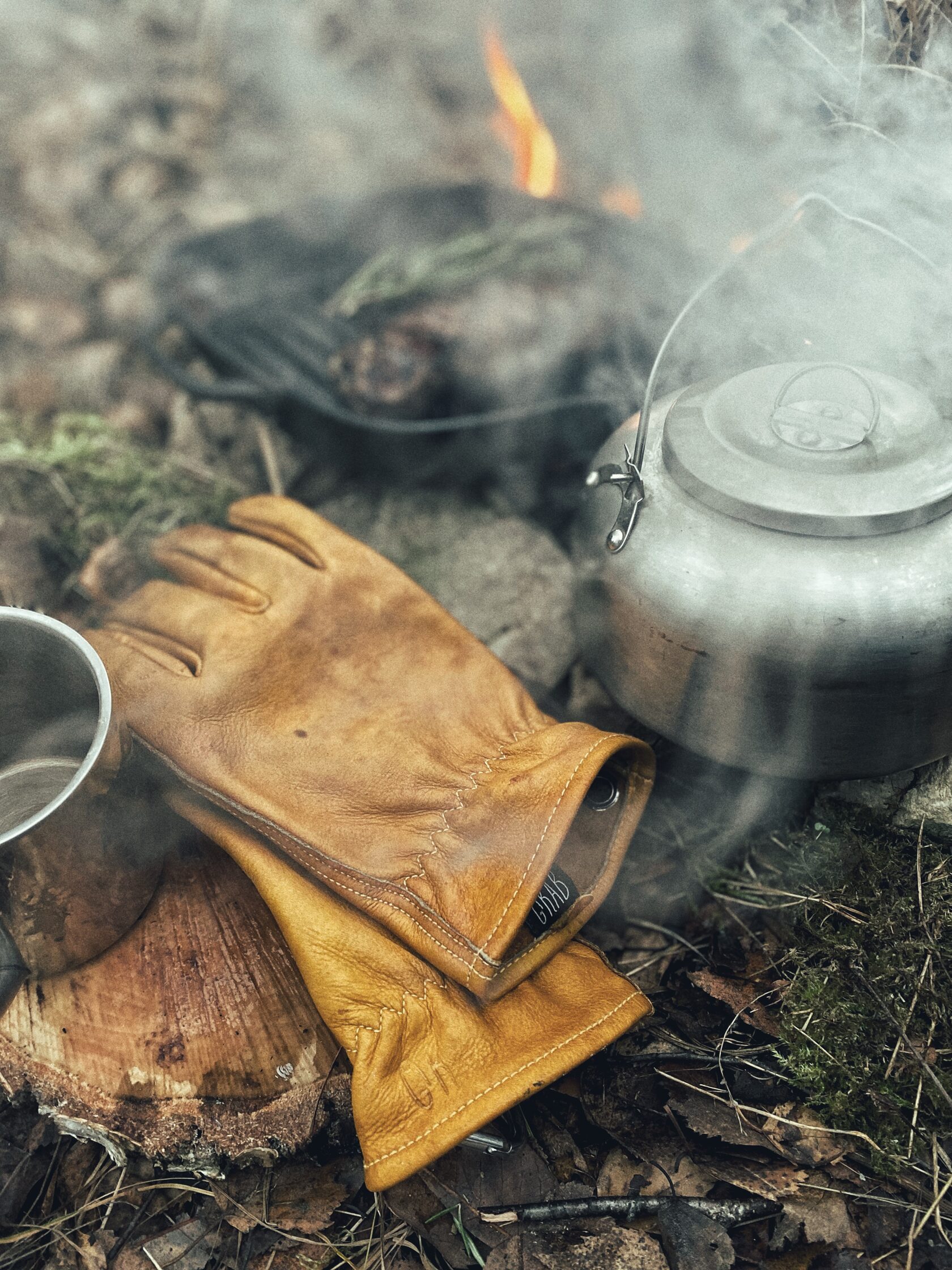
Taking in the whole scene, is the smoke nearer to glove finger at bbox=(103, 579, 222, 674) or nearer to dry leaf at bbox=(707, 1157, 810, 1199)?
glove finger at bbox=(103, 579, 222, 674)

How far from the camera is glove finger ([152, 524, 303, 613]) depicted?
2125 millimetres

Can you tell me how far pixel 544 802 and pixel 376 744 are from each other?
42 centimetres

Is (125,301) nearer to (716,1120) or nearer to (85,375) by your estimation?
(85,375)

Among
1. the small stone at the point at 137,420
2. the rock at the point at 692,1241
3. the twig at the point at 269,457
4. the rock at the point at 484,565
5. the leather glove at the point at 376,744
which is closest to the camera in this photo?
the rock at the point at 692,1241

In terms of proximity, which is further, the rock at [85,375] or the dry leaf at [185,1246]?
the rock at [85,375]

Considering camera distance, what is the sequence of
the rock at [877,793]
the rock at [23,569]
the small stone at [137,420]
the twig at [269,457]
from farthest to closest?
1. the small stone at [137,420]
2. the twig at [269,457]
3. the rock at [23,569]
4. the rock at [877,793]

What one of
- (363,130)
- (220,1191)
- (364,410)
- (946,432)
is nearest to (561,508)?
(364,410)

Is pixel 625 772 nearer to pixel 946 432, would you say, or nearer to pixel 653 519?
pixel 653 519

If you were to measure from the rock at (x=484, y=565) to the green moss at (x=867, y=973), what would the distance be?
2.83 feet

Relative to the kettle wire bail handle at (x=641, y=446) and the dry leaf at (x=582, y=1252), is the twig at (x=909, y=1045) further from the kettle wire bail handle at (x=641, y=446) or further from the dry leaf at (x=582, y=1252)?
the kettle wire bail handle at (x=641, y=446)

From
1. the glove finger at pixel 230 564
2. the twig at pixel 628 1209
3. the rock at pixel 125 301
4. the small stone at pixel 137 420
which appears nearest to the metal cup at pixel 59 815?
the glove finger at pixel 230 564

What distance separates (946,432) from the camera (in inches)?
68.7

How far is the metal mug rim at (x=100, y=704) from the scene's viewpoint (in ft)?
5.04

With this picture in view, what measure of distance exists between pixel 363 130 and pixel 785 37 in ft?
10.5
